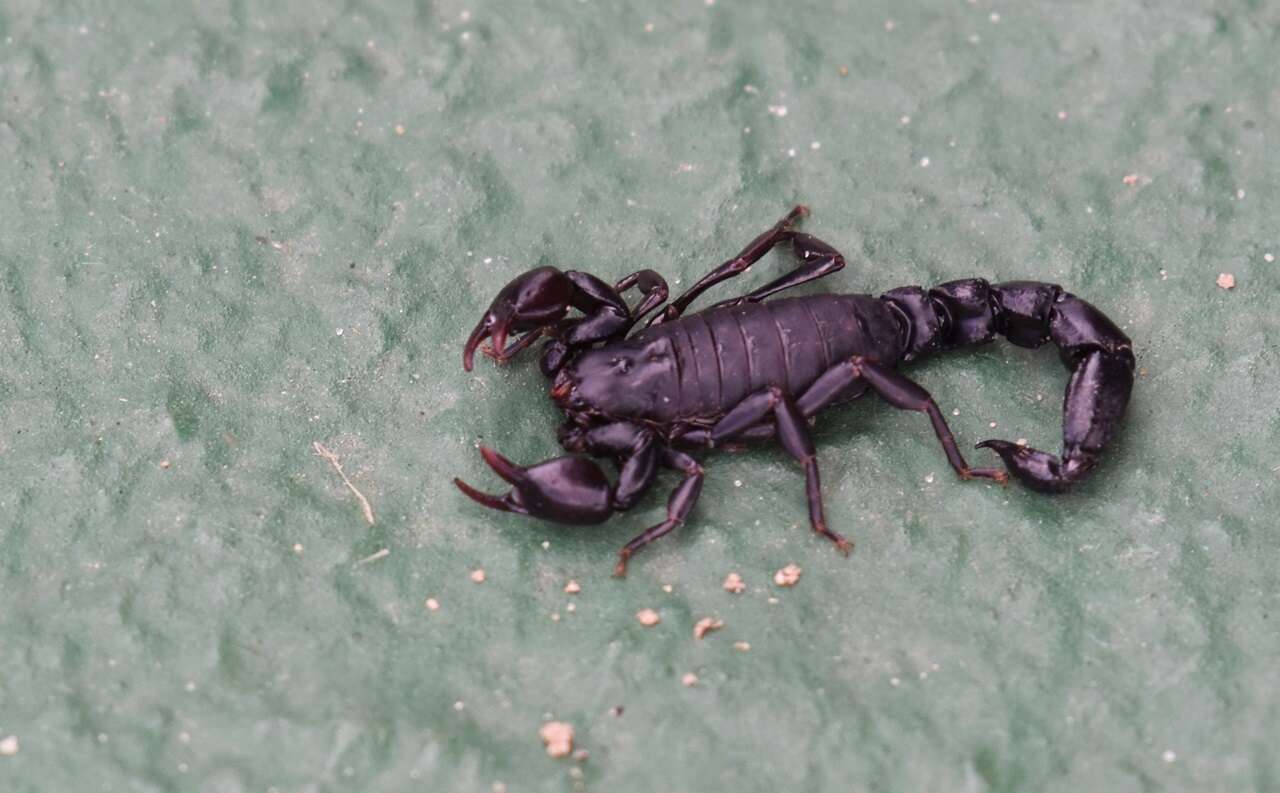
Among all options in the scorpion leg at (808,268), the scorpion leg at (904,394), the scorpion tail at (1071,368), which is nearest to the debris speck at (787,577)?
the scorpion leg at (904,394)

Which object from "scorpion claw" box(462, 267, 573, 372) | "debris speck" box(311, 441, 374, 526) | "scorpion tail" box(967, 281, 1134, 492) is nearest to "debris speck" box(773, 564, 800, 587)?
"scorpion tail" box(967, 281, 1134, 492)

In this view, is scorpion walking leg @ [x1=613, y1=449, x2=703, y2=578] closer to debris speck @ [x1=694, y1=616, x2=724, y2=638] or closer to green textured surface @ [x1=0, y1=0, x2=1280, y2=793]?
green textured surface @ [x1=0, y1=0, x2=1280, y2=793]

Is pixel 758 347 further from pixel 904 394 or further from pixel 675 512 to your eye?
pixel 675 512

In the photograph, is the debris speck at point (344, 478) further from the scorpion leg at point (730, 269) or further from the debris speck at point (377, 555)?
the scorpion leg at point (730, 269)

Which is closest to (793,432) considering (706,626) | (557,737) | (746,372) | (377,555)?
(746,372)

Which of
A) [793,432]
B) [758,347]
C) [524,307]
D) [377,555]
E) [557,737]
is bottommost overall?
[557,737]

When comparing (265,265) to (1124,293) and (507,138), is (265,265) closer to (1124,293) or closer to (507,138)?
(507,138)

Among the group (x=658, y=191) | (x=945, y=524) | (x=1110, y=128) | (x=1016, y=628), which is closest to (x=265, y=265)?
(x=658, y=191)
